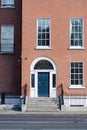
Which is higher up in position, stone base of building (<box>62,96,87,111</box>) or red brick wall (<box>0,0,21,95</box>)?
red brick wall (<box>0,0,21,95</box>)

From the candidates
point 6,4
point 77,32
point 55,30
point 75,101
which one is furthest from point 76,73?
point 6,4

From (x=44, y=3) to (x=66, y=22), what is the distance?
2.45 meters

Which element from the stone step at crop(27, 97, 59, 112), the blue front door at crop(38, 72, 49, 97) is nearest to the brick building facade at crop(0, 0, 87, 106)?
the blue front door at crop(38, 72, 49, 97)

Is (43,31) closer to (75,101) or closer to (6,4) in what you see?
(6,4)

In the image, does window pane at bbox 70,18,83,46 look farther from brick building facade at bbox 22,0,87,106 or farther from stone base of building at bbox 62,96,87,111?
stone base of building at bbox 62,96,87,111

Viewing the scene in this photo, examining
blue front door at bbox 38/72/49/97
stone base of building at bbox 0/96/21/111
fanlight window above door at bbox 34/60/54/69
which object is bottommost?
stone base of building at bbox 0/96/21/111

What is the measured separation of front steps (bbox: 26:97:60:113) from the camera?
36906 mm

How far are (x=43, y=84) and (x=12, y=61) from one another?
12.5ft

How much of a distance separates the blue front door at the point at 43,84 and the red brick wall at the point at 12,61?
229 cm

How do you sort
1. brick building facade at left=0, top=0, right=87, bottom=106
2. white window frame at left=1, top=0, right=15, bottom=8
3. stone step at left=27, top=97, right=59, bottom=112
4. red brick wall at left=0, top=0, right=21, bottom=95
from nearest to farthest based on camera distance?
stone step at left=27, top=97, right=59, bottom=112
brick building facade at left=0, top=0, right=87, bottom=106
red brick wall at left=0, top=0, right=21, bottom=95
white window frame at left=1, top=0, right=15, bottom=8

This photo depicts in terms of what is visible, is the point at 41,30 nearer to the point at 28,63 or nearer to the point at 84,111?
the point at 28,63

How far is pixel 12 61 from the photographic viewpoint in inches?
1670

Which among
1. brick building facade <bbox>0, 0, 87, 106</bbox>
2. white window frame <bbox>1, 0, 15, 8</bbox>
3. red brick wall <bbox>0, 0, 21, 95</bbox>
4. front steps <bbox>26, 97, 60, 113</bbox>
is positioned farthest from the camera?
white window frame <bbox>1, 0, 15, 8</bbox>

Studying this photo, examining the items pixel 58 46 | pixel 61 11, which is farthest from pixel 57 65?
pixel 61 11
